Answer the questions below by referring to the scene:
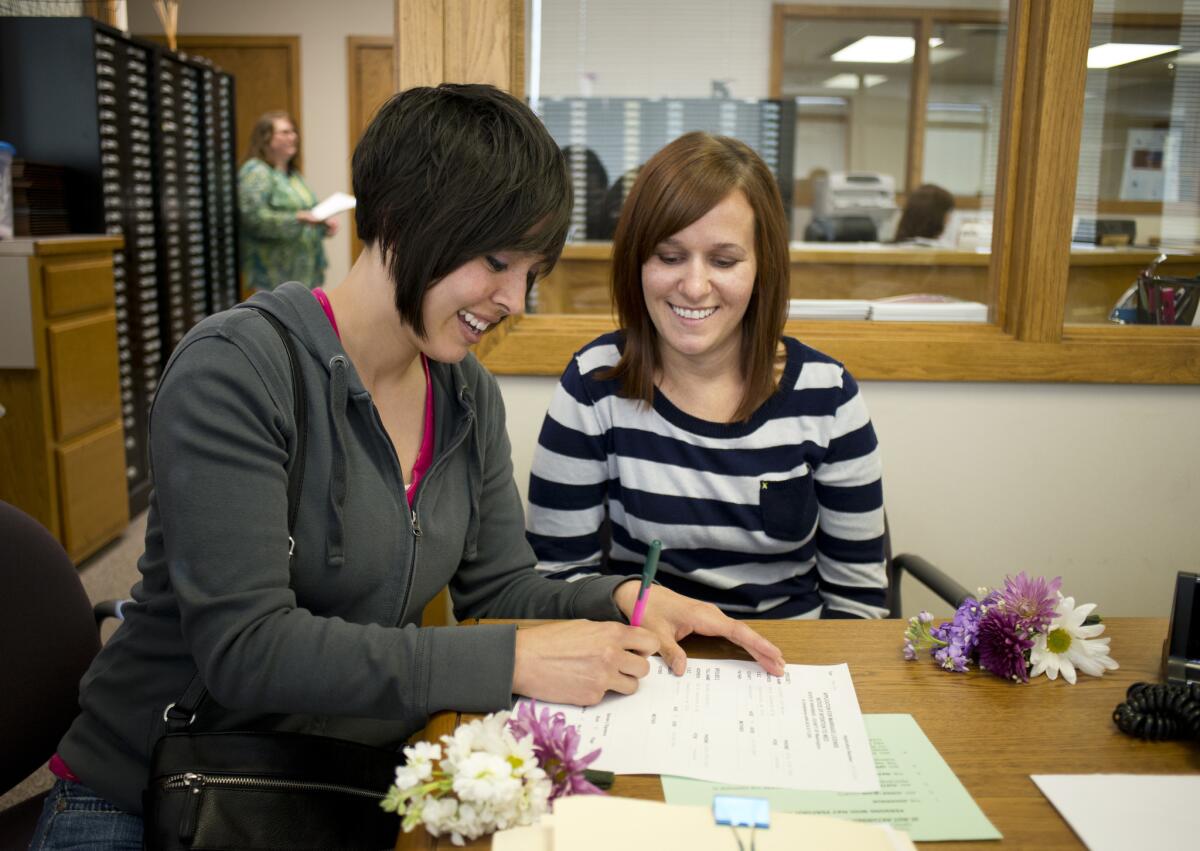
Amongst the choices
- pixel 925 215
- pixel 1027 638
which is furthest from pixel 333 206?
pixel 1027 638

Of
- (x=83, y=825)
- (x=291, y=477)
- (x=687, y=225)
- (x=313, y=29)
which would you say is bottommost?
(x=83, y=825)

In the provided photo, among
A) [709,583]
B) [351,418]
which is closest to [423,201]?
[351,418]

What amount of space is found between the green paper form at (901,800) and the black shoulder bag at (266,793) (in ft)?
1.00

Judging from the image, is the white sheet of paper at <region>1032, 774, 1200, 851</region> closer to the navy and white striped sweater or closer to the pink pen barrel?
the pink pen barrel

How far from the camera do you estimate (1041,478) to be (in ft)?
7.21

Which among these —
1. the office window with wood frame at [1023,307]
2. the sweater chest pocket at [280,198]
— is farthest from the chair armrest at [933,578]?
the sweater chest pocket at [280,198]

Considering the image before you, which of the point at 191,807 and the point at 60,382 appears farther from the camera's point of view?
the point at 60,382

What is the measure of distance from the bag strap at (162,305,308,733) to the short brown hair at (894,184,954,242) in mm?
2782

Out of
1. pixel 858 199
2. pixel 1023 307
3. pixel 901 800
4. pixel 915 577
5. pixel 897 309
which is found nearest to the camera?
pixel 901 800

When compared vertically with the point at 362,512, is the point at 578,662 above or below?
below

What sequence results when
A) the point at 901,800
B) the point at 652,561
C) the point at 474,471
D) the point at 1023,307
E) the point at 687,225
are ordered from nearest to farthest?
1. the point at 901,800
2. the point at 652,561
3. the point at 474,471
4. the point at 687,225
5. the point at 1023,307

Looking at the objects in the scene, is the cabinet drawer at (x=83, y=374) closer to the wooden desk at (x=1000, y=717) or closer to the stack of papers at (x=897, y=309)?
the stack of papers at (x=897, y=309)

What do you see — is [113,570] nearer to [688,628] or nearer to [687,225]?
[687,225]

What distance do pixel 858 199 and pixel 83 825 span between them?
13.5 feet
